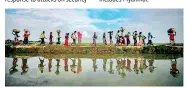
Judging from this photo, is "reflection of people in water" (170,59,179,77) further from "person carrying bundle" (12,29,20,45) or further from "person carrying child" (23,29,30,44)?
"person carrying bundle" (12,29,20,45)

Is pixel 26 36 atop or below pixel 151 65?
atop

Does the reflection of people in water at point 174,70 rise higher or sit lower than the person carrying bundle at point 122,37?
lower

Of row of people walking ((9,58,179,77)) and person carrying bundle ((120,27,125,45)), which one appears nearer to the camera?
row of people walking ((9,58,179,77))

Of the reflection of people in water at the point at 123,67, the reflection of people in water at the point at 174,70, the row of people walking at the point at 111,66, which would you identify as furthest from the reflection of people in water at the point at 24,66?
the reflection of people in water at the point at 174,70

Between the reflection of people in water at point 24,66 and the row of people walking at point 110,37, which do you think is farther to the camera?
the row of people walking at point 110,37

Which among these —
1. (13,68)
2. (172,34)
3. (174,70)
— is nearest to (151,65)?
(174,70)

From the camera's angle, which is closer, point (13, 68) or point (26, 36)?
point (13, 68)

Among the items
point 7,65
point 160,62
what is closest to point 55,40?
point 7,65

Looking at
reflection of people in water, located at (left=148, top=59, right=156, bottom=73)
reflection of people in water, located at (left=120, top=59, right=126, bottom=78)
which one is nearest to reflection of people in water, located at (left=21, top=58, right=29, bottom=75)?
reflection of people in water, located at (left=120, top=59, right=126, bottom=78)

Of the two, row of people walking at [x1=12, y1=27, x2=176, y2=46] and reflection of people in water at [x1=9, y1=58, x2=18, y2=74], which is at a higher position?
row of people walking at [x1=12, y1=27, x2=176, y2=46]

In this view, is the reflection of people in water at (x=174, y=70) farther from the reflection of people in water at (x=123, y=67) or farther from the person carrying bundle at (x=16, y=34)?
the person carrying bundle at (x=16, y=34)

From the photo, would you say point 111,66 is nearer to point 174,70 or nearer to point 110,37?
point 110,37

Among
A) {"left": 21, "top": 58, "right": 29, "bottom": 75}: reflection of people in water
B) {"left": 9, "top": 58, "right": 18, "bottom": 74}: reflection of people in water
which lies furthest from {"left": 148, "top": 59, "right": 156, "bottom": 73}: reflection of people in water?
{"left": 9, "top": 58, "right": 18, "bottom": 74}: reflection of people in water

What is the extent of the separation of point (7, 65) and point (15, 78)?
0.18 meters
